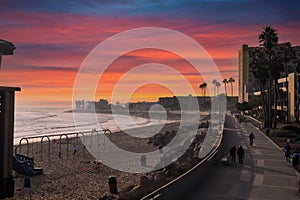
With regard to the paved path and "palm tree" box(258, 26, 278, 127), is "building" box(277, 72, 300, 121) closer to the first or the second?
"palm tree" box(258, 26, 278, 127)

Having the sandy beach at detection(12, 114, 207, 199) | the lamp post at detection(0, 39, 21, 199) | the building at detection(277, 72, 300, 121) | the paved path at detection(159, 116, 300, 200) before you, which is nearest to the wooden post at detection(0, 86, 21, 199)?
the lamp post at detection(0, 39, 21, 199)

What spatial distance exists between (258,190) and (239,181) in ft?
5.17

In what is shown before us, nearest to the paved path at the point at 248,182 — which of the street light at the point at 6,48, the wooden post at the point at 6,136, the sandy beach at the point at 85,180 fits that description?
the sandy beach at the point at 85,180

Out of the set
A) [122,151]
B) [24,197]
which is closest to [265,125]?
[122,151]

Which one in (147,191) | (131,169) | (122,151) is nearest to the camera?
(147,191)

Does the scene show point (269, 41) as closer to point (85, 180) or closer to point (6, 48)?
point (85, 180)

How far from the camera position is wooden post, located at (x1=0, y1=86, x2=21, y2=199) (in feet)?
24.1

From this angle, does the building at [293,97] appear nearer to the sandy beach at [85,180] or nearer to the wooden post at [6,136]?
the sandy beach at [85,180]

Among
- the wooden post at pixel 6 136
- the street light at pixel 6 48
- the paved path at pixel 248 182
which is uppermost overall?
the street light at pixel 6 48

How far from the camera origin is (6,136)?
24.5 feet

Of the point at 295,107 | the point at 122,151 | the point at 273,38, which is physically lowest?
the point at 122,151

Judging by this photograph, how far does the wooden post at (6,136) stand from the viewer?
24.1ft

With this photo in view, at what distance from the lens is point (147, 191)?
13.5m

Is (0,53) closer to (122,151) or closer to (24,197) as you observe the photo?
(24,197)
